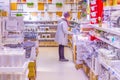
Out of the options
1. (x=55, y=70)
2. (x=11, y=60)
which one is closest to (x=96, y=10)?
(x=55, y=70)

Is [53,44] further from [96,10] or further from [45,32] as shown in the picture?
[96,10]

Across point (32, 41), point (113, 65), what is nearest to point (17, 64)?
point (113, 65)

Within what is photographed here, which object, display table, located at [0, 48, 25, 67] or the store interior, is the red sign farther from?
display table, located at [0, 48, 25, 67]

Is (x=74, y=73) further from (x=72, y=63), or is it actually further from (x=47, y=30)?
Result: (x=47, y=30)

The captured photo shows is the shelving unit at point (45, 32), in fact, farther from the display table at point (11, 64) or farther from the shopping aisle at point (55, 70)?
the display table at point (11, 64)

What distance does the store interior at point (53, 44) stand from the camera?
415 cm

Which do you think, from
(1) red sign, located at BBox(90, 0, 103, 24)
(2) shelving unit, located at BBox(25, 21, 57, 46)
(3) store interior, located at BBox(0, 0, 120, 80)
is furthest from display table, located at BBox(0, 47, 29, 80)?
(2) shelving unit, located at BBox(25, 21, 57, 46)

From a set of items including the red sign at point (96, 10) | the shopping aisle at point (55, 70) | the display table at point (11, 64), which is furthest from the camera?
the shopping aisle at point (55, 70)

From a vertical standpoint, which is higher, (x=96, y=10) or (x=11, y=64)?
(x=96, y=10)

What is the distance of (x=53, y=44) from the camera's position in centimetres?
1502

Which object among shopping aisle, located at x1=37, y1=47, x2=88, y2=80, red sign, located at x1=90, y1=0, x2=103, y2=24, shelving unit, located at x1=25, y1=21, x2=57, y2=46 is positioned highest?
red sign, located at x1=90, y1=0, x2=103, y2=24

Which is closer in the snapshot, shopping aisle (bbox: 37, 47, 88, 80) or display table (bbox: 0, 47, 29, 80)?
display table (bbox: 0, 47, 29, 80)

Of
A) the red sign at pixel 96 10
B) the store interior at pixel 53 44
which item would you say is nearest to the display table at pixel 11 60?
the store interior at pixel 53 44

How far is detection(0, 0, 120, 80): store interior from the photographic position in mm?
4154
